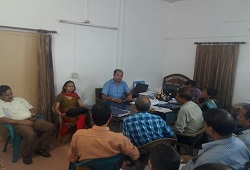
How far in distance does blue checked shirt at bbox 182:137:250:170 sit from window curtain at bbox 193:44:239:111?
11.3 ft

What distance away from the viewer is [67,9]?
4.09 meters

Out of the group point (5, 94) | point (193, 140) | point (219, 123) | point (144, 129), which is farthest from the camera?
point (5, 94)

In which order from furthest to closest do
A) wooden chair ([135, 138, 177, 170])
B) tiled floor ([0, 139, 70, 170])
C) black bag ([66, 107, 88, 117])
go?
black bag ([66, 107, 88, 117]) → tiled floor ([0, 139, 70, 170]) → wooden chair ([135, 138, 177, 170])

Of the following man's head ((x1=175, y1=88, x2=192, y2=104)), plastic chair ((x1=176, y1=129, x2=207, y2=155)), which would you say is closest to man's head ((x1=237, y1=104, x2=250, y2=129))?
plastic chair ((x1=176, y1=129, x2=207, y2=155))

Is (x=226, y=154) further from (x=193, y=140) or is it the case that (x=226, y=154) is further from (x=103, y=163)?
(x=193, y=140)

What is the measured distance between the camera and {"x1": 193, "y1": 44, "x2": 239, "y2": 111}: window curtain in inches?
183

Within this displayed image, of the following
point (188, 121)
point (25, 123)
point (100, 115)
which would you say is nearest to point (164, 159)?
point (100, 115)

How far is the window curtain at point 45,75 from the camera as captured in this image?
3762 millimetres

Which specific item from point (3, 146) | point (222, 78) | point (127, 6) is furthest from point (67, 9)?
point (222, 78)

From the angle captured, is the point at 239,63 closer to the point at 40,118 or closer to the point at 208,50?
the point at 208,50

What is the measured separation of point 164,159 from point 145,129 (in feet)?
3.40

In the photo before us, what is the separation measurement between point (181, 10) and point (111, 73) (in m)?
2.44

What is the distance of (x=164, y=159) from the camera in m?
1.10

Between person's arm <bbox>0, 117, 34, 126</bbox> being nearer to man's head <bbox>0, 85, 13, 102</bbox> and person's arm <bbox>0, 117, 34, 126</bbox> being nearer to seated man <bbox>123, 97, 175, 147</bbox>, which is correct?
man's head <bbox>0, 85, 13, 102</bbox>
